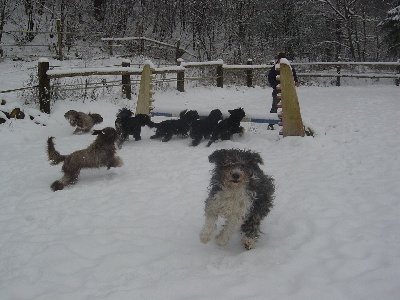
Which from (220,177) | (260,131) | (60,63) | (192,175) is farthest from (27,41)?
(220,177)

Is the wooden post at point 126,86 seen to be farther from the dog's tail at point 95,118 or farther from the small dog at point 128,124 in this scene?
the small dog at point 128,124

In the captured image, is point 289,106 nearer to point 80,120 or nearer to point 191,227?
point 191,227

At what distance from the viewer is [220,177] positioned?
3520mm

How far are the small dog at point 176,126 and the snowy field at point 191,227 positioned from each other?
0.58 metres

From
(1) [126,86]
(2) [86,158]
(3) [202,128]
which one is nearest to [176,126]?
(3) [202,128]

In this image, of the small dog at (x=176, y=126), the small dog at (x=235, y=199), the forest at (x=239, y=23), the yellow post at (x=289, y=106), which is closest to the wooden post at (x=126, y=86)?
the small dog at (x=176, y=126)

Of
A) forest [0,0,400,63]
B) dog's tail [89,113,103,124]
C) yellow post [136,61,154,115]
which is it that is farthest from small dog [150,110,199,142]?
forest [0,0,400,63]

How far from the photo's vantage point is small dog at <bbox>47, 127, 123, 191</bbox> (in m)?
5.39

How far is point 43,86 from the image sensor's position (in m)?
9.39

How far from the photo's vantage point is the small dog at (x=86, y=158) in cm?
539

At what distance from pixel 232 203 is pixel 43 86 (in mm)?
7850

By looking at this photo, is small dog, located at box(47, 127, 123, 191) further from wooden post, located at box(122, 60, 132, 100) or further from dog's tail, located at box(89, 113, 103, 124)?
wooden post, located at box(122, 60, 132, 100)

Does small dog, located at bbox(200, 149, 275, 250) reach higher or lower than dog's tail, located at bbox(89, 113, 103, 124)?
lower

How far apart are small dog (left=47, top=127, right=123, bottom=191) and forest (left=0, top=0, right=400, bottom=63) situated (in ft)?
65.0
